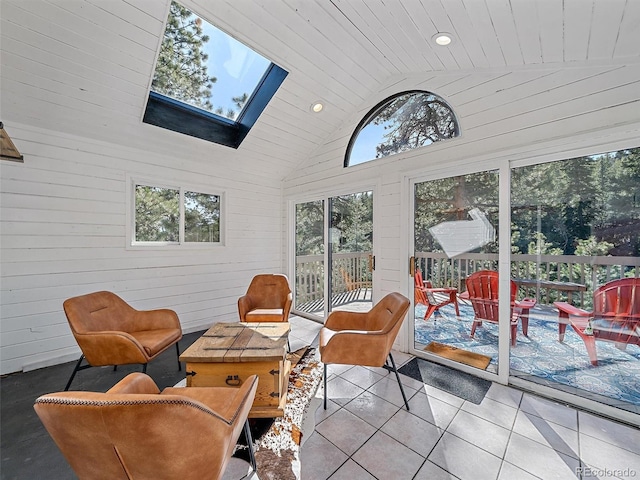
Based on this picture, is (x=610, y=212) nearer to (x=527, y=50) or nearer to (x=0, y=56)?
(x=527, y=50)

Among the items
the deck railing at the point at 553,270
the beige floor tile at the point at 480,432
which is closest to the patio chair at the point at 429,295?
the deck railing at the point at 553,270

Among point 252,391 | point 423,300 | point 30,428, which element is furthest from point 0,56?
point 423,300

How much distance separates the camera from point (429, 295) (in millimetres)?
2959

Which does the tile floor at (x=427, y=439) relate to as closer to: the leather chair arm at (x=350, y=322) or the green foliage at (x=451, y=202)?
the leather chair arm at (x=350, y=322)

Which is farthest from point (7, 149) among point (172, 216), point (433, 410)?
point (433, 410)

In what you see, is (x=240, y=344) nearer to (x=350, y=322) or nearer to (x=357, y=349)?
(x=357, y=349)

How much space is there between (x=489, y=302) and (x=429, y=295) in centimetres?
59

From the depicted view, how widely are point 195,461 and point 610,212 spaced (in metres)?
2.97

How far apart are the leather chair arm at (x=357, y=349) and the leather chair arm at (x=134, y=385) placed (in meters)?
1.18

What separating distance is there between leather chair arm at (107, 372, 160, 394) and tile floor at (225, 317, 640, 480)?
3.21 ft

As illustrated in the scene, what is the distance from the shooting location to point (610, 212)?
1933mm

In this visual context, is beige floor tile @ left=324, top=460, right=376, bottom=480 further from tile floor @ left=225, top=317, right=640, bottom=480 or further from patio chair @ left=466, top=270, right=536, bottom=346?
patio chair @ left=466, top=270, right=536, bottom=346

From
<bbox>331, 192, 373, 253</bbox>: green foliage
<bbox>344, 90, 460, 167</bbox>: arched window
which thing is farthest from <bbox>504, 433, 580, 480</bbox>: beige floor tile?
<bbox>344, 90, 460, 167</bbox>: arched window

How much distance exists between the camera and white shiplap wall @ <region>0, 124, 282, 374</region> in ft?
8.28
